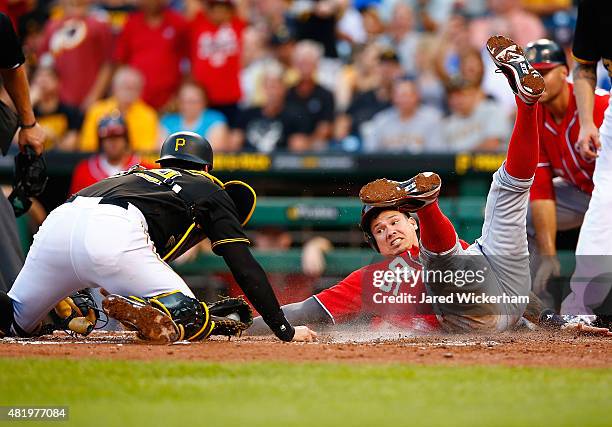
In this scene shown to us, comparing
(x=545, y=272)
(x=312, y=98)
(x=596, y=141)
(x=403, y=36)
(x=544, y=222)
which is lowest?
(x=545, y=272)

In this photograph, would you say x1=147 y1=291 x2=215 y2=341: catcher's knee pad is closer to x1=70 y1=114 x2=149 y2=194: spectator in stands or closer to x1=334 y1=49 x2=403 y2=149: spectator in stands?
x1=70 y1=114 x2=149 y2=194: spectator in stands

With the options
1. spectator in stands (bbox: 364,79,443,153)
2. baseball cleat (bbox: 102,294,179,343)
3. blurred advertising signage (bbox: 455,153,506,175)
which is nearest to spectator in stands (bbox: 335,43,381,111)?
spectator in stands (bbox: 364,79,443,153)

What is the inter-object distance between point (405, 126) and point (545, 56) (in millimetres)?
2951

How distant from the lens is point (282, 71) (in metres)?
11.6

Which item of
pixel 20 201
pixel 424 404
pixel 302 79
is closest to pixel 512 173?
pixel 424 404

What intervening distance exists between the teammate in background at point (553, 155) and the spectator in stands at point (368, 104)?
3.13 meters

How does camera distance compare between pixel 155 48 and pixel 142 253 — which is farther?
pixel 155 48

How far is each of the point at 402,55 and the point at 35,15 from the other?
4.31 m

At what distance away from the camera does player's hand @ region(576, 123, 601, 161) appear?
21.9 ft

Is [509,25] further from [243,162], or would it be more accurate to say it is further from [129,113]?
[129,113]

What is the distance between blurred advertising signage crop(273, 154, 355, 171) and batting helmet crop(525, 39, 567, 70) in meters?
2.47

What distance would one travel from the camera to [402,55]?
11625 mm

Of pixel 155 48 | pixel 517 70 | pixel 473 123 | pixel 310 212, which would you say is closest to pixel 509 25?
pixel 473 123

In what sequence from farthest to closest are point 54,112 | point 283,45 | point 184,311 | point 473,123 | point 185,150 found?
point 283,45 < point 54,112 < point 473,123 < point 185,150 < point 184,311
